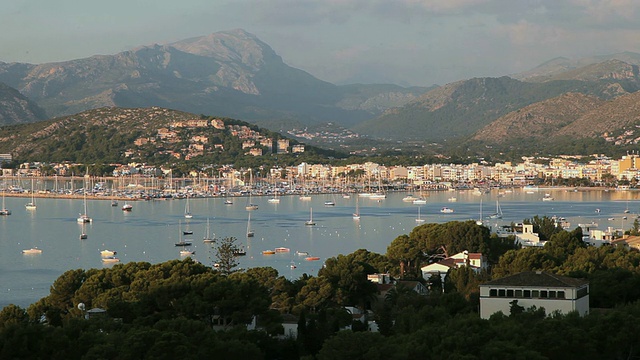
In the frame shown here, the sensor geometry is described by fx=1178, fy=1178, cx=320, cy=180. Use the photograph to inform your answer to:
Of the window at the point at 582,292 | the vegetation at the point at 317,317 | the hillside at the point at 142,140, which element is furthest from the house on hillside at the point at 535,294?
the hillside at the point at 142,140

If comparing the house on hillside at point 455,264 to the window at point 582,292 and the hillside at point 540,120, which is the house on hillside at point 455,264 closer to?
the window at point 582,292

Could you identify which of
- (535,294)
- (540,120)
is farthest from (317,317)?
(540,120)

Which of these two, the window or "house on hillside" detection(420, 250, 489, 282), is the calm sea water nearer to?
"house on hillside" detection(420, 250, 489, 282)

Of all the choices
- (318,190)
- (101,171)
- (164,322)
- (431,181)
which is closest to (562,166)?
(431,181)

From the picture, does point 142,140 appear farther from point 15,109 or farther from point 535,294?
point 535,294

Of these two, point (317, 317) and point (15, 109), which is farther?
point (15, 109)

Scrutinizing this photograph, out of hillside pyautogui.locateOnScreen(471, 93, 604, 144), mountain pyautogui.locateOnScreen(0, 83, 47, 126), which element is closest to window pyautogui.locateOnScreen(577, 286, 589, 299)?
hillside pyautogui.locateOnScreen(471, 93, 604, 144)

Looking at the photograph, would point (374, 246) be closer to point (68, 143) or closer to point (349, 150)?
point (68, 143)
